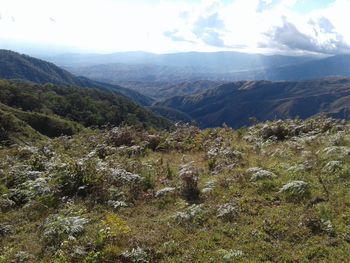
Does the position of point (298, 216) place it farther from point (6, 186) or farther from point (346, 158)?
point (6, 186)

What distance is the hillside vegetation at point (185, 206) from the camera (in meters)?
9.48

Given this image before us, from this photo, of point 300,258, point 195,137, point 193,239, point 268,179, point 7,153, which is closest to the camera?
point 300,258

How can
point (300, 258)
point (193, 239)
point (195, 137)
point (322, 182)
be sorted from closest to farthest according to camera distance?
point (300, 258)
point (193, 239)
point (322, 182)
point (195, 137)

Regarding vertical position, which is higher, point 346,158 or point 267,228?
point 346,158

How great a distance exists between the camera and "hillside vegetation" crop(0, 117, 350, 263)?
31.1 ft

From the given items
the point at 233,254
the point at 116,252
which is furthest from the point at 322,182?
the point at 116,252

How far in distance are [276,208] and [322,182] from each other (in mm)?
2113

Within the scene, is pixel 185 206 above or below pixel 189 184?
below

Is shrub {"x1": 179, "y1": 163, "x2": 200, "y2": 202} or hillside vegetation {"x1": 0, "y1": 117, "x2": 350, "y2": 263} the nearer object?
hillside vegetation {"x1": 0, "y1": 117, "x2": 350, "y2": 263}

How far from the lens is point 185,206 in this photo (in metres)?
12.2

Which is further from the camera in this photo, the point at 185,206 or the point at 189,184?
the point at 189,184

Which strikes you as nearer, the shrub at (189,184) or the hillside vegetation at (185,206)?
the hillside vegetation at (185,206)

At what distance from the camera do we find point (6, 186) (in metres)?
14.3

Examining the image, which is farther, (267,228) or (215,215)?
(215,215)
